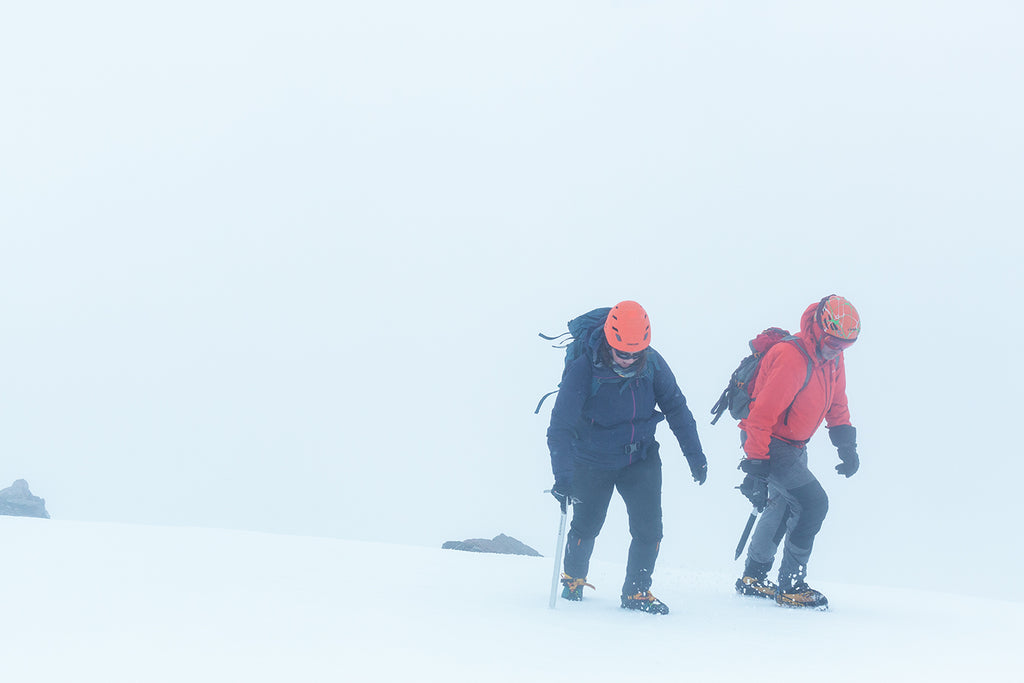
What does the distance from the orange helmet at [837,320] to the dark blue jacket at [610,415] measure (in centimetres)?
123

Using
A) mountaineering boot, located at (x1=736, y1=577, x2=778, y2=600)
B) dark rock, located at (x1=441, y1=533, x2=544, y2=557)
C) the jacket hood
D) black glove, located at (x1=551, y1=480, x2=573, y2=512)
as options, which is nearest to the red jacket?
the jacket hood

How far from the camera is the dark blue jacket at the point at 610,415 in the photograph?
20.1ft

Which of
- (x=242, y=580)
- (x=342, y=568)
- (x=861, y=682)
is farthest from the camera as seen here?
(x=342, y=568)

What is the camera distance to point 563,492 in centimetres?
620

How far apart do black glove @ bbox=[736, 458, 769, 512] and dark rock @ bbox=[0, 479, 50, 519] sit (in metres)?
15.3

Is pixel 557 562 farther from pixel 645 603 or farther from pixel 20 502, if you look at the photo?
pixel 20 502

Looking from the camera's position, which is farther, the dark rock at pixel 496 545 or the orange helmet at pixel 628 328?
the dark rock at pixel 496 545

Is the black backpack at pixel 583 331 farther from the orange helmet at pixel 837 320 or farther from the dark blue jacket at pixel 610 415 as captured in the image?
the orange helmet at pixel 837 320

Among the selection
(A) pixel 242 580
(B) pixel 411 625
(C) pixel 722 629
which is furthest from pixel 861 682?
(A) pixel 242 580

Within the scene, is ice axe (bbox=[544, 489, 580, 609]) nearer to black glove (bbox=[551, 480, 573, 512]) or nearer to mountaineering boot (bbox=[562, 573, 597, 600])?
black glove (bbox=[551, 480, 573, 512])

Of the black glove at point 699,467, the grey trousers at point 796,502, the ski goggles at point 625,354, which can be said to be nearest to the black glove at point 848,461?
the grey trousers at point 796,502

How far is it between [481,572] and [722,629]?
119 inches

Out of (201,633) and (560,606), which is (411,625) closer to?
Result: (201,633)

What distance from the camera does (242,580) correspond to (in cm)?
639
